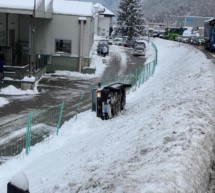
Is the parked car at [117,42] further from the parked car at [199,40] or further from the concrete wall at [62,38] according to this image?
the concrete wall at [62,38]

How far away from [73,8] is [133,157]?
2828cm

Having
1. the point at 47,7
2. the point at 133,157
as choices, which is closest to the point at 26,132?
the point at 133,157

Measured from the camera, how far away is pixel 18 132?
1352 centimetres

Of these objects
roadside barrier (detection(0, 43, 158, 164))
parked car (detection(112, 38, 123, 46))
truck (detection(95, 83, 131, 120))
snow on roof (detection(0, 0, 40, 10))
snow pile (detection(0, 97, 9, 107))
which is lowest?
snow pile (detection(0, 97, 9, 107))

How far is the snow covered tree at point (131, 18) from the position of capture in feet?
263

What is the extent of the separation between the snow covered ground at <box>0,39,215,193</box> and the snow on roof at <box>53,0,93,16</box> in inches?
849

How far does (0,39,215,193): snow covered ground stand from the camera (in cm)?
672

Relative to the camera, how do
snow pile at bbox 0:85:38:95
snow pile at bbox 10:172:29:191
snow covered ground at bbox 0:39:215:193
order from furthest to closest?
snow pile at bbox 0:85:38:95 → snow covered ground at bbox 0:39:215:193 → snow pile at bbox 10:172:29:191

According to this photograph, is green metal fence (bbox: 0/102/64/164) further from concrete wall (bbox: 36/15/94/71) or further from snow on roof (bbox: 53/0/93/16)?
snow on roof (bbox: 53/0/93/16)

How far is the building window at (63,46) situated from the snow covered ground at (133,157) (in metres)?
21.1

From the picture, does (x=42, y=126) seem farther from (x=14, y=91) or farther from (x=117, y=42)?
(x=117, y=42)

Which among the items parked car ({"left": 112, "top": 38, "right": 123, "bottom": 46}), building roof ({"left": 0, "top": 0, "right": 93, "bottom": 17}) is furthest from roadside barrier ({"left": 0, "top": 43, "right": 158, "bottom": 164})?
parked car ({"left": 112, "top": 38, "right": 123, "bottom": 46})

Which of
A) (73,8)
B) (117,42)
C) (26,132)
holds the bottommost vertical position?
(26,132)

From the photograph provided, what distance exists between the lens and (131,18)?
8006cm
